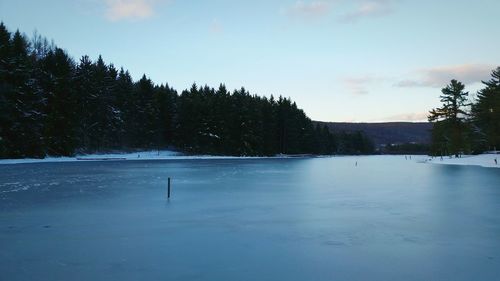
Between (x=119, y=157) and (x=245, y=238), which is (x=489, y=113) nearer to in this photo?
(x=119, y=157)

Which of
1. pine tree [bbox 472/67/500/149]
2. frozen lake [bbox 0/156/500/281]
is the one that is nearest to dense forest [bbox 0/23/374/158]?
frozen lake [bbox 0/156/500/281]

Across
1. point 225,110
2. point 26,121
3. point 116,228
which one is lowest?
point 116,228

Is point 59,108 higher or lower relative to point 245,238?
higher

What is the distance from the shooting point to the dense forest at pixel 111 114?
185 ft

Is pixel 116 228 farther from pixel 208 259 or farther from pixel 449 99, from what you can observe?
pixel 449 99

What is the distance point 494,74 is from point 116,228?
83304 mm

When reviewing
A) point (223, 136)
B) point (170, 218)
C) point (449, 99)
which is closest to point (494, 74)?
point (449, 99)

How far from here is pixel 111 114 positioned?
83.5m

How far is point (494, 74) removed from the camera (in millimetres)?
77500

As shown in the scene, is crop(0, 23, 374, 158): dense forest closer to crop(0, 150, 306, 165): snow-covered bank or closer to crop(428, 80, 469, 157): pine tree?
crop(0, 150, 306, 165): snow-covered bank

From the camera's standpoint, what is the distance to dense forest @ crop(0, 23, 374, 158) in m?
56.3

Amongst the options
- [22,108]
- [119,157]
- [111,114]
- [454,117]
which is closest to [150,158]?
[119,157]

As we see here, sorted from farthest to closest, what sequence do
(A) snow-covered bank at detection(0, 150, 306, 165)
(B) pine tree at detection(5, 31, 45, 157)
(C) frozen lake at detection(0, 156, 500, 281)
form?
(A) snow-covered bank at detection(0, 150, 306, 165), (B) pine tree at detection(5, 31, 45, 157), (C) frozen lake at detection(0, 156, 500, 281)

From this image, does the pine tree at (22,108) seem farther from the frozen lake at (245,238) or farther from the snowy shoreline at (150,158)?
the frozen lake at (245,238)
